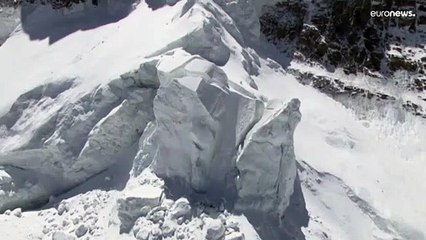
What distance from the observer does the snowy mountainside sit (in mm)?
14664

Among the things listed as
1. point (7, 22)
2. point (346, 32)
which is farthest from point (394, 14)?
point (7, 22)

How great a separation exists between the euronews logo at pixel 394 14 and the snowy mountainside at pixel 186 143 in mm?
4795

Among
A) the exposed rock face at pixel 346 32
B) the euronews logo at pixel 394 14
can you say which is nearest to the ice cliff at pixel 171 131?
the exposed rock face at pixel 346 32

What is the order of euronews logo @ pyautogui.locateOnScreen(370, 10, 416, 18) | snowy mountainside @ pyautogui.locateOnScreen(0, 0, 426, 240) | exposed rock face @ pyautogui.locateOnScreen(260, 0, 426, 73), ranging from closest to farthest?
snowy mountainside @ pyautogui.locateOnScreen(0, 0, 426, 240) → exposed rock face @ pyautogui.locateOnScreen(260, 0, 426, 73) → euronews logo @ pyautogui.locateOnScreen(370, 10, 416, 18)

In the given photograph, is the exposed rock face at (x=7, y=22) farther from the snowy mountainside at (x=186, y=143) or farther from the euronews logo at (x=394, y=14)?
the euronews logo at (x=394, y=14)

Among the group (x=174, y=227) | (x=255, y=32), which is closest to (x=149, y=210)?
(x=174, y=227)

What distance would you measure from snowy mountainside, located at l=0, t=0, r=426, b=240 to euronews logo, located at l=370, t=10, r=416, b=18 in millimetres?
4795

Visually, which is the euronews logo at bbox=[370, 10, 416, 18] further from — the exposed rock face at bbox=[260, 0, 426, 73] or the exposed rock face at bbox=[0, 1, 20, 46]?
the exposed rock face at bbox=[0, 1, 20, 46]

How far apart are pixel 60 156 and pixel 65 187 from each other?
845 millimetres

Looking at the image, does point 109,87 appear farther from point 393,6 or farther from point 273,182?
point 393,6

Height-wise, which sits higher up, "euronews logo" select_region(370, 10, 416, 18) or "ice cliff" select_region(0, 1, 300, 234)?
"euronews logo" select_region(370, 10, 416, 18)

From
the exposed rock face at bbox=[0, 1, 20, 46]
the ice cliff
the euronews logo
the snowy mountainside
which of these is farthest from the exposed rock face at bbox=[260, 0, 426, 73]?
the exposed rock face at bbox=[0, 1, 20, 46]

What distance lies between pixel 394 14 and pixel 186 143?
493 inches

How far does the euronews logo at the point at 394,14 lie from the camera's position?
78.7 ft
